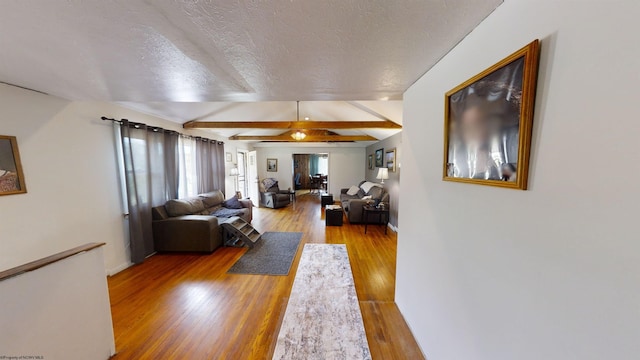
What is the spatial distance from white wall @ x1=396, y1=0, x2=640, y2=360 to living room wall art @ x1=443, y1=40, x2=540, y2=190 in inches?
1.5

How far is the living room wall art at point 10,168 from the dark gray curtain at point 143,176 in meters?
0.92

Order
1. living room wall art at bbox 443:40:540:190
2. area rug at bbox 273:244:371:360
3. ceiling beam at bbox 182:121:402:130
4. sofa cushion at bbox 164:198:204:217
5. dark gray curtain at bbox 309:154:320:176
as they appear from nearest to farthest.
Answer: living room wall art at bbox 443:40:540:190, area rug at bbox 273:244:371:360, sofa cushion at bbox 164:198:204:217, ceiling beam at bbox 182:121:402:130, dark gray curtain at bbox 309:154:320:176

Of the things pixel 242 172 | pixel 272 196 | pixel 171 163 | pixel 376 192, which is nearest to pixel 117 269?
pixel 171 163

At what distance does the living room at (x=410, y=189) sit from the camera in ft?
1.83

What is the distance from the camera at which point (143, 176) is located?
3.04 metres

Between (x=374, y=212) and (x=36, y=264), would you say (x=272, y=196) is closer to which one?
(x=374, y=212)

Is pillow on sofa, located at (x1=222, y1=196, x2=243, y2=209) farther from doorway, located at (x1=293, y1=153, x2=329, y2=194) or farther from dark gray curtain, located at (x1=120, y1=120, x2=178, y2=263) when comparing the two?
doorway, located at (x1=293, y1=153, x2=329, y2=194)

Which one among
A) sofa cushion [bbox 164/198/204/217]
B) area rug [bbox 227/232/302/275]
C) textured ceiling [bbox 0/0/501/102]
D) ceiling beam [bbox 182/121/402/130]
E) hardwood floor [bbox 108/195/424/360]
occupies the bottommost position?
hardwood floor [bbox 108/195/424/360]

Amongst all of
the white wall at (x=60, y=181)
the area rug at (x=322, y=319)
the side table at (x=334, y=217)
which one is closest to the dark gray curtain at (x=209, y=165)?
the white wall at (x=60, y=181)

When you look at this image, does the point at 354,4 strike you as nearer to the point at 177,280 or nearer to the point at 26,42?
the point at 26,42

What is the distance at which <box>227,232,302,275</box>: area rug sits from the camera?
110 inches

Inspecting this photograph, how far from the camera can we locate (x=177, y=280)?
254 cm

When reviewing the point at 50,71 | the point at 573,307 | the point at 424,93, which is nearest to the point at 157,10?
the point at 50,71

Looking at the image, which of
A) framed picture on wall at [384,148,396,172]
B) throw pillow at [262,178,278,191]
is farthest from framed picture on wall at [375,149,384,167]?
throw pillow at [262,178,278,191]
